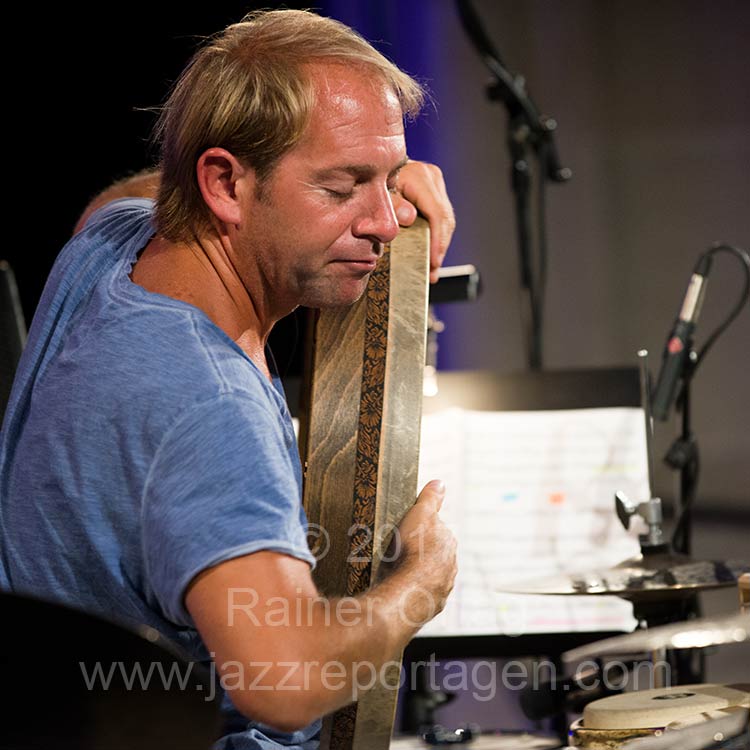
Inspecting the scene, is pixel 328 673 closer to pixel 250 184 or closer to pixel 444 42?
pixel 250 184

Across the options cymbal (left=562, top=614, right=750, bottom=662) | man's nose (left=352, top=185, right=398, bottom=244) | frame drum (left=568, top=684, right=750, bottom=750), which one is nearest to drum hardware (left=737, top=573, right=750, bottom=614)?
frame drum (left=568, top=684, right=750, bottom=750)

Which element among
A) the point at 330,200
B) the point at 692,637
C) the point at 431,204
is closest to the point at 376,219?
the point at 330,200

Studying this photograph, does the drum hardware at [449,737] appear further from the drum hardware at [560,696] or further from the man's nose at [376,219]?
the man's nose at [376,219]

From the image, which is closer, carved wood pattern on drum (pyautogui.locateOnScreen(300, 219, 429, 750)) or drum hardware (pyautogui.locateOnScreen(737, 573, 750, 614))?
carved wood pattern on drum (pyautogui.locateOnScreen(300, 219, 429, 750))

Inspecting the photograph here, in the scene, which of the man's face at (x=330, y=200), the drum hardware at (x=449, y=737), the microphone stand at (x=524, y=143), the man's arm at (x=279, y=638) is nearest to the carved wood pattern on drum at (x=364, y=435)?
the man's face at (x=330, y=200)

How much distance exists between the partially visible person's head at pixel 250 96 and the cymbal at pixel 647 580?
1041 millimetres

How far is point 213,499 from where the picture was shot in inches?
48.0

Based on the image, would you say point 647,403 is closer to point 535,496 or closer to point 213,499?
point 535,496

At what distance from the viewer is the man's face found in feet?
4.97

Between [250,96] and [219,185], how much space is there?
0.44 ft

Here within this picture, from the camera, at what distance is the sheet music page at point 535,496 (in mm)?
2660

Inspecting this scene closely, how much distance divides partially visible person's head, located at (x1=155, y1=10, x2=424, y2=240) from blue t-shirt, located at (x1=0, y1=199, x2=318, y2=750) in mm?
A: 152

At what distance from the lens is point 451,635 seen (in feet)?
8.43

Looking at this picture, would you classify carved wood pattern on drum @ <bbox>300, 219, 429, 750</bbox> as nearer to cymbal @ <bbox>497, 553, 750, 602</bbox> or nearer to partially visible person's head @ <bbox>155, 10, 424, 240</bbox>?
partially visible person's head @ <bbox>155, 10, 424, 240</bbox>
